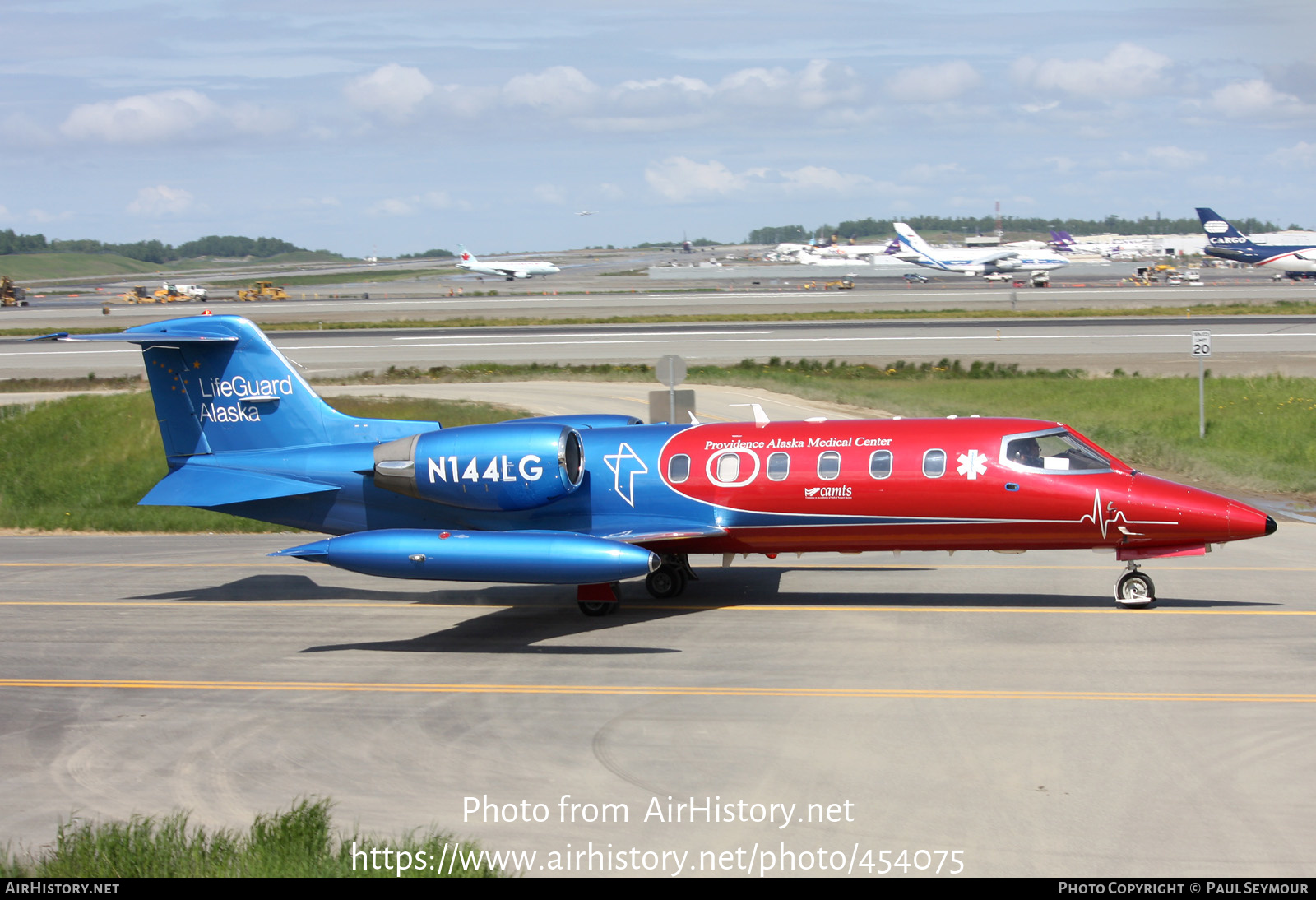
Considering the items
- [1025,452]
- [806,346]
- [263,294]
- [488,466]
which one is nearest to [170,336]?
[488,466]

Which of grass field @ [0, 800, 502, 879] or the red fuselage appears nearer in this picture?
grass field @ [0, 800, 502, 879]

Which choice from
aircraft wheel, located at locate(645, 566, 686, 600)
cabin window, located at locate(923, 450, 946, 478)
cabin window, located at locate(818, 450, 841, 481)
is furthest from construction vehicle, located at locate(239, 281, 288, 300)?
cabin window, located at locate(923, 450, 946, 478)

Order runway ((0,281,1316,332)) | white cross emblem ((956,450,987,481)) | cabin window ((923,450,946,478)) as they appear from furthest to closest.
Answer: runway ((0,281,1316,332)), cabin window ((923,450,946,478)), white cross emblem ((956,450,987,481))

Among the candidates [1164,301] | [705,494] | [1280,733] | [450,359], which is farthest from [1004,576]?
[1164,301]

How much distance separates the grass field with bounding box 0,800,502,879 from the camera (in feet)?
29.0

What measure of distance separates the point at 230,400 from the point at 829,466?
418 inches

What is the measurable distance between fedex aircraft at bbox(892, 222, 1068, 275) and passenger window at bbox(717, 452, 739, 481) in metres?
115

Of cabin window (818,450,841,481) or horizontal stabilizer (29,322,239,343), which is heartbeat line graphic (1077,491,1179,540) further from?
horizontal stabilizer (29,322,239,343)

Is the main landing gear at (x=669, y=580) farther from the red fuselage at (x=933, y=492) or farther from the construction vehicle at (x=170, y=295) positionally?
the construction vehicle at (x=170, y=295)

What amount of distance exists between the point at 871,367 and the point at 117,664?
1632 inches

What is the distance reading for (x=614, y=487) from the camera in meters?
18.8

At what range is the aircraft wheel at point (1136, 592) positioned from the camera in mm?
17344

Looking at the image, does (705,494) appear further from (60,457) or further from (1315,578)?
(60,457)

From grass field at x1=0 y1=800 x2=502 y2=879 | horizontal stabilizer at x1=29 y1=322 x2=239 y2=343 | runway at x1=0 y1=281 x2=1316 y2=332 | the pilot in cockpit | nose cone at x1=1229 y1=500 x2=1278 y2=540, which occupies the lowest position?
grass field at x1=0 y1=800 x2=502 y2=879
